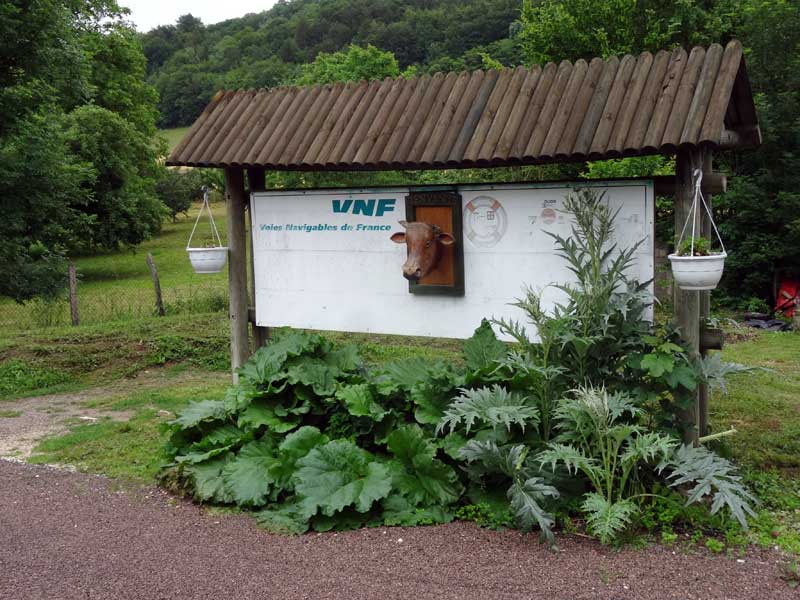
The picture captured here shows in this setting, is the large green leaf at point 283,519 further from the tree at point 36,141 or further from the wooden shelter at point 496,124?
the tree at point 36,141

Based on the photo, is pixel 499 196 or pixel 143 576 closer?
pixel 143 576

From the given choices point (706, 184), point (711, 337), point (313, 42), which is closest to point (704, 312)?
point (711, 337)

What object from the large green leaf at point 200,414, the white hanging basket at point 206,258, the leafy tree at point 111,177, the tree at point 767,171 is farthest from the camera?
the leafy tree at point 111,177

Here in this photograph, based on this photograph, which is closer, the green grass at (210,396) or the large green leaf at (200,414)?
the green grass at (210,396)

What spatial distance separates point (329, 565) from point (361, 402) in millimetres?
1578

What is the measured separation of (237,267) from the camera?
27.1 feet

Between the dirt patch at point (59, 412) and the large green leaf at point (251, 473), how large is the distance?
8.10 feet

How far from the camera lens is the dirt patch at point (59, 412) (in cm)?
799

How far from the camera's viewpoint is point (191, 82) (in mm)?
67375

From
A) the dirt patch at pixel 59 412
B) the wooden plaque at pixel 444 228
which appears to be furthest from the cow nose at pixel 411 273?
the dirt patch at pixel 59 412

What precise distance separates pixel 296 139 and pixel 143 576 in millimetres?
4127

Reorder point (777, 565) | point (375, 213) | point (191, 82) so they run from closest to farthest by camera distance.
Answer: point (777, 565), point (375, 213), point (191, 82)

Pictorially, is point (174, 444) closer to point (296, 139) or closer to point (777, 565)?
point (296, 139)

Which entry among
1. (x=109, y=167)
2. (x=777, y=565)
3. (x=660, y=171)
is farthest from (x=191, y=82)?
(x=777, y=565)
